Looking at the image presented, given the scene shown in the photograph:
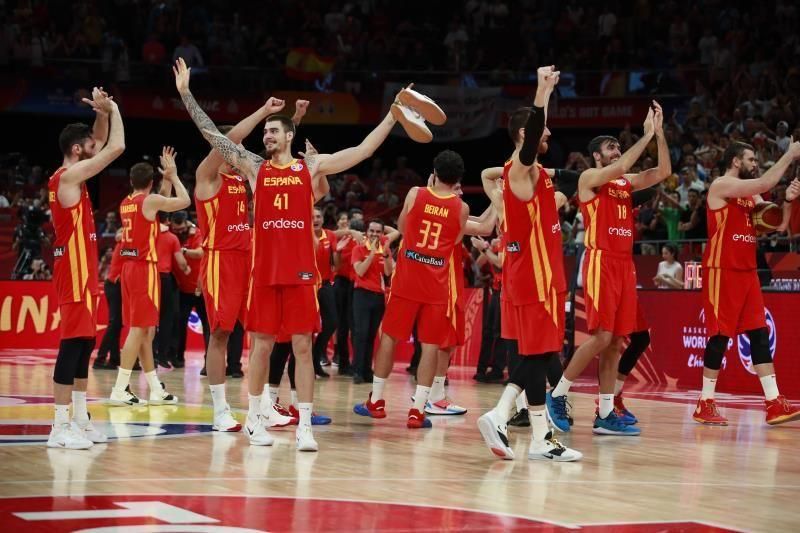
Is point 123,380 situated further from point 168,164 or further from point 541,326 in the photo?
point 541,326

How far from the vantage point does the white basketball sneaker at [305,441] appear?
8062 millimetres

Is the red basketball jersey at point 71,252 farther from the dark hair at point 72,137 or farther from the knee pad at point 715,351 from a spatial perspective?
the knee pad at point 715,351

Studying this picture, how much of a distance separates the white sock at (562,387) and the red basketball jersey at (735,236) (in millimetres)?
2138

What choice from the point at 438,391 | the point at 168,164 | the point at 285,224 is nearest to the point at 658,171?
the point at 438,391

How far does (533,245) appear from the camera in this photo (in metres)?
8.05

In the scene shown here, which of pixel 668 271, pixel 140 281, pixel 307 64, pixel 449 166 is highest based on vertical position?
pixel 307 64

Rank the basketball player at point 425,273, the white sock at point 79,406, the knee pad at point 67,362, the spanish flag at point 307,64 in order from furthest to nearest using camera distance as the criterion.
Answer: the spanish flag at point 307,64 < the basketball player at point 425,273 < the white sock at point 79,406 < the knee pad at point 67,362

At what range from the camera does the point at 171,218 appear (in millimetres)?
17719

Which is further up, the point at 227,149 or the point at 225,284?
the point at 227,149

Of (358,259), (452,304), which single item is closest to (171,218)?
(358,259)

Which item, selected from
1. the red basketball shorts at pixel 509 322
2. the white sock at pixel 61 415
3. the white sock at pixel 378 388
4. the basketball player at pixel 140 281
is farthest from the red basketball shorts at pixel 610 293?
the basketball player at pixel 140 281

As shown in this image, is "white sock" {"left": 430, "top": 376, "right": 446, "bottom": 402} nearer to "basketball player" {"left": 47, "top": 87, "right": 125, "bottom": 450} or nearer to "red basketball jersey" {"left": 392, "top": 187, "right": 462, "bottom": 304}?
"red basketball jersey" {"left": 392, "top": 187, "right": 462, "bottom": 304}

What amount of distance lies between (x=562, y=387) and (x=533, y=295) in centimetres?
175

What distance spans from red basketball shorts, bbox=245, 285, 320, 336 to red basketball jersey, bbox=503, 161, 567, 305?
145 cm
